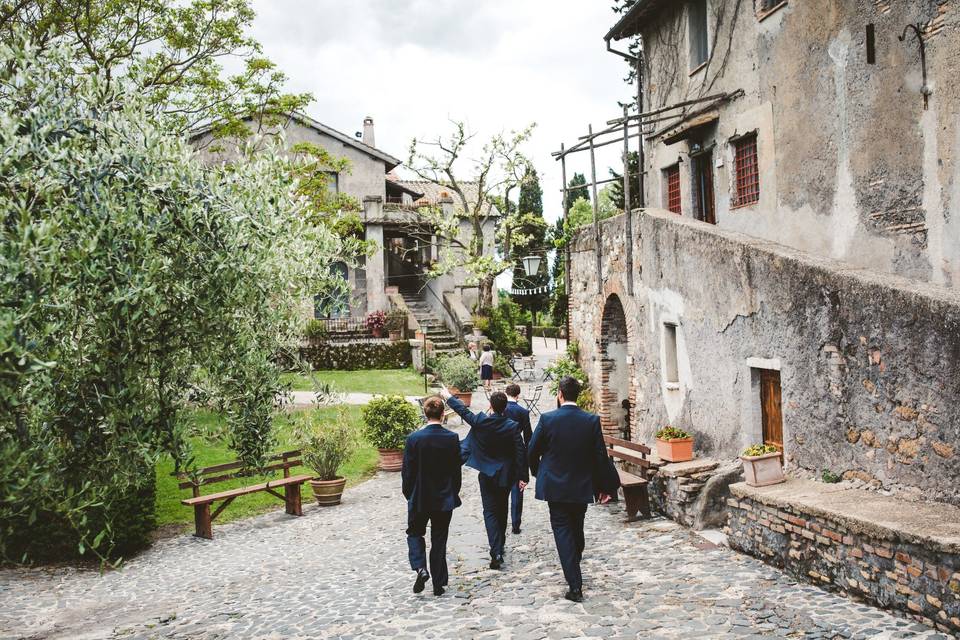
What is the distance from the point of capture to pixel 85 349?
4.43 metres

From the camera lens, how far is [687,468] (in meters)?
9.02

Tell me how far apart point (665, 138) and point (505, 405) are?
8786 mm

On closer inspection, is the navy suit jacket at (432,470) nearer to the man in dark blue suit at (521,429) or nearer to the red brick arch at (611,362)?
the man in dark blue suit at (521,429)

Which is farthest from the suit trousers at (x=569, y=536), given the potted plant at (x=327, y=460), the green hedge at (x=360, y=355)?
the green hedge at (x=360, y=355)

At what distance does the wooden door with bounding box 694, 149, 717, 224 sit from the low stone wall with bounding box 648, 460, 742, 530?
6637 millimetres

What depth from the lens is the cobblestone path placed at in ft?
18.2

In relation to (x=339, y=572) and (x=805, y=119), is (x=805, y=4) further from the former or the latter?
(x=339, y=572)

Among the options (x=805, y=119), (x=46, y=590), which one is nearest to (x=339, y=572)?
(x=46, y=590)

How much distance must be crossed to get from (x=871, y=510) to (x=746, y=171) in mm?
8062

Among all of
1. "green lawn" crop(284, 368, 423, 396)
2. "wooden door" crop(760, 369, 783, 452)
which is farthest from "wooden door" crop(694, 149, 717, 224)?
"green lawn" crop(284, 368, 423, 396)

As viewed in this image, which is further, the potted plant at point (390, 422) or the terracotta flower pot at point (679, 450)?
the potted plant at point (390, 422)

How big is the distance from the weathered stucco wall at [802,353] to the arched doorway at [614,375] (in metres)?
1.47

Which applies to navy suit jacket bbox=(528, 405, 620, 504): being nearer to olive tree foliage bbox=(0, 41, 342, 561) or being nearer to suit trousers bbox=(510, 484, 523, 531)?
suit trousers bbox=(510, 484, 523, 531)

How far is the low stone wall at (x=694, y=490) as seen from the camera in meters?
8.42
